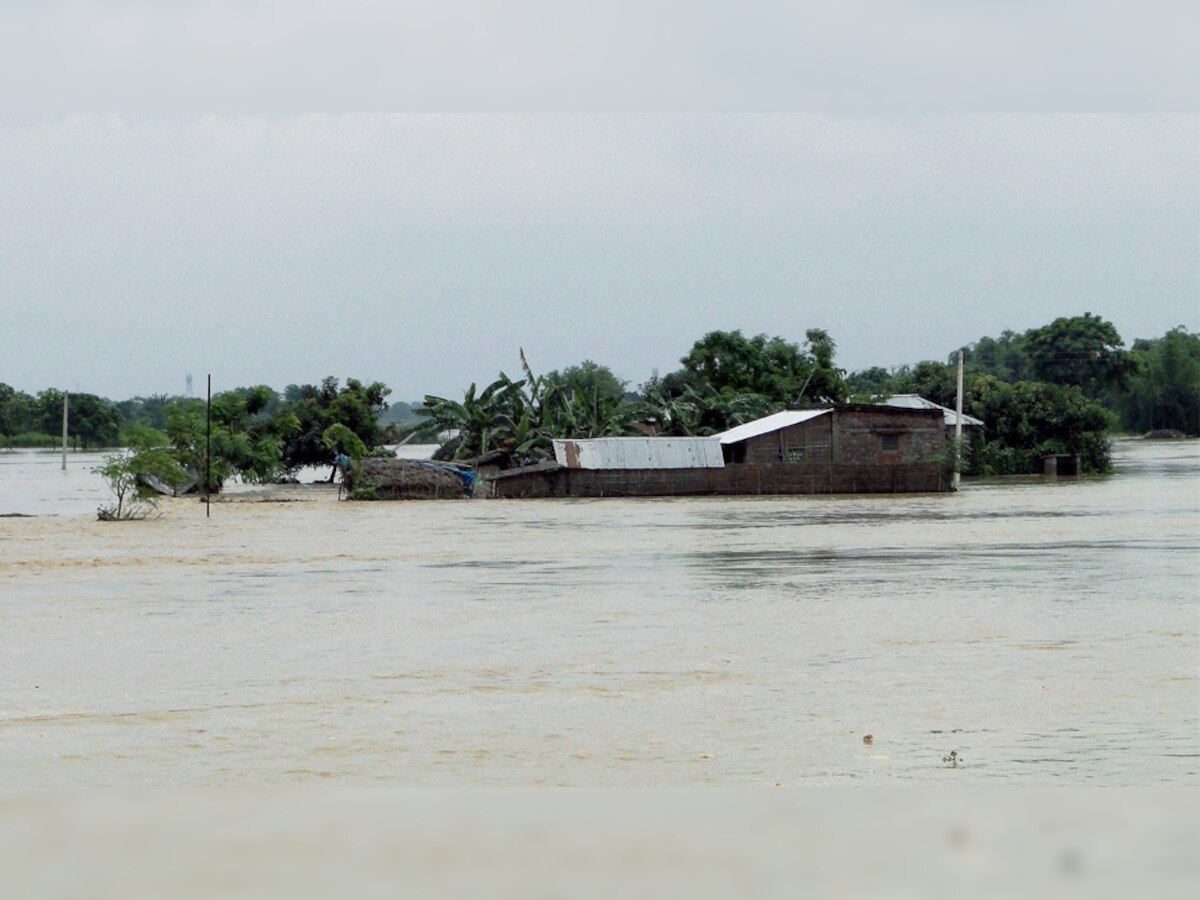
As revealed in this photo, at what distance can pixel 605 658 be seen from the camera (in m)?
6.86

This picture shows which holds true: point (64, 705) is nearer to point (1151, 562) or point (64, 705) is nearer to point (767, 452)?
point (1151, 562)

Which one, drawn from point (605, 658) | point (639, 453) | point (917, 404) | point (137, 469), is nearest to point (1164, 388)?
point (917, 404)

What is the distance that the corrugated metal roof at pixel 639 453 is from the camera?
2359cm

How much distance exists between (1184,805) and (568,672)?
376cm

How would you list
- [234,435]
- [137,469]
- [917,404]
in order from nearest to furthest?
[137,469] < [234,435] < [917,404]

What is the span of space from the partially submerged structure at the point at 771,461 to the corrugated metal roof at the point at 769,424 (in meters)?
0.04

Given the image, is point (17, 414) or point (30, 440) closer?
point (17, 414)

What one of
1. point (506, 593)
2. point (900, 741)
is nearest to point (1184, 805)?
point (900, 741)

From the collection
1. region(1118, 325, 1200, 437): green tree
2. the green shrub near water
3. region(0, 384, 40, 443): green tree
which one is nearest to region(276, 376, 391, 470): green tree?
region(0, 384, 40, 443): green tree

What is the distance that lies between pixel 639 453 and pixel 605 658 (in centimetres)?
1725

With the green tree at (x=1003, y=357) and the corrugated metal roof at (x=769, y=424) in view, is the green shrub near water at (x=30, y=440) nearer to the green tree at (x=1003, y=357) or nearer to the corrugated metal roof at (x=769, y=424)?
the corrugated metal roof at (x=769, y=424)

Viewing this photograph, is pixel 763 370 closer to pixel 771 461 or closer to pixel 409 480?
pixel 771 461

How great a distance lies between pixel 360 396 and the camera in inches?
1106

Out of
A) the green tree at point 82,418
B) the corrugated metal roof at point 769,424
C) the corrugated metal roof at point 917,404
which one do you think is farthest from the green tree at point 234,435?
the corrugated metal roof at point 917,404
